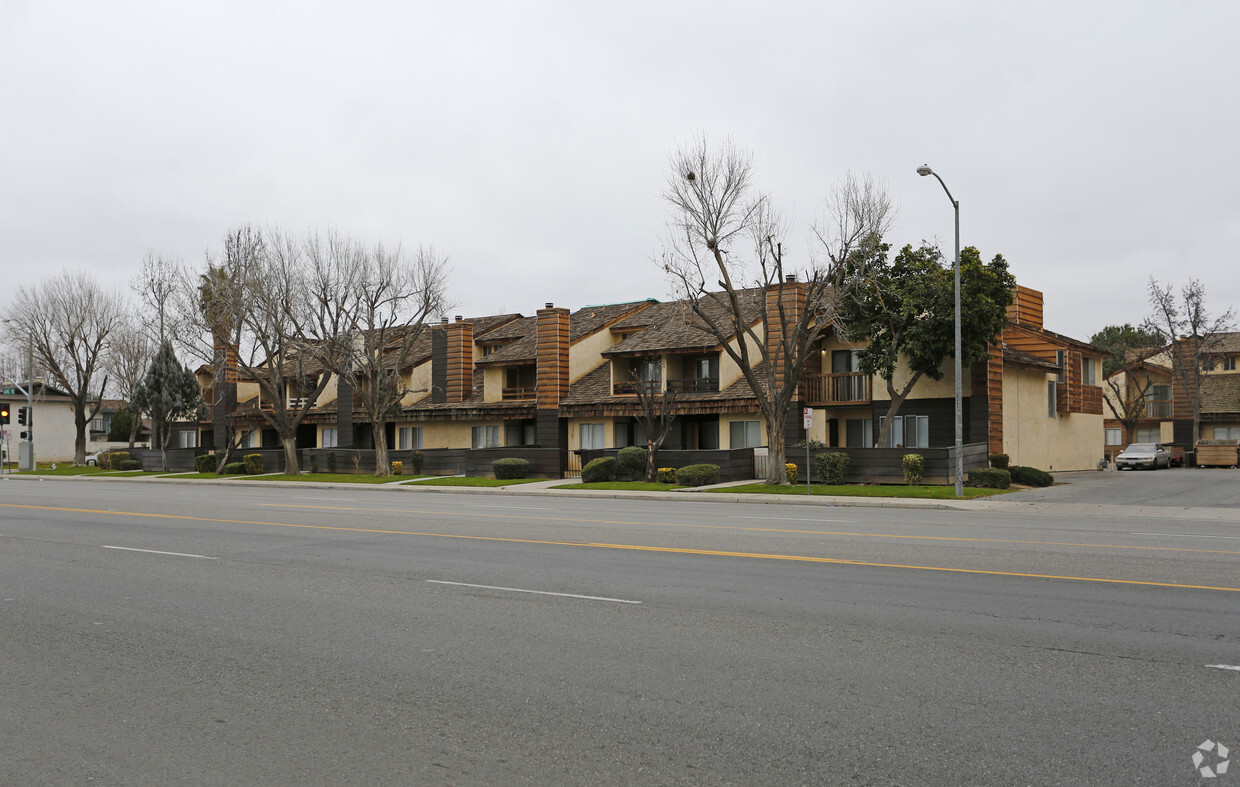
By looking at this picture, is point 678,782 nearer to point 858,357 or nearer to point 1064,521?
point 1064,521

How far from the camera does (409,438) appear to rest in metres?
48.2

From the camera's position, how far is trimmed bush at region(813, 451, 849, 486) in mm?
31688

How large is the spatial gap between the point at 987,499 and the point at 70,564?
21644mm

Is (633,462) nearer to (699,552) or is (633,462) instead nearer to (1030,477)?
(1030,477)

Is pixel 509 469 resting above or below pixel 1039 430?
below

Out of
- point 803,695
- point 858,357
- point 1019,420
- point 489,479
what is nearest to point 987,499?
point 858,357

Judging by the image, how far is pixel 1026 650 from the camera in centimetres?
730

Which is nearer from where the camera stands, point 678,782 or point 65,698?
point 678,782

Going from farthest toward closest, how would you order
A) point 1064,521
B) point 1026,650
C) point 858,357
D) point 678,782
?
point 858,357 < point 1064,521 < point 1026,650 < point 678,782

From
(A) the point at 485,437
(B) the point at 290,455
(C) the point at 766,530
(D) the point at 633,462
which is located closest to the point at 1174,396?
(D) the point at 633,462

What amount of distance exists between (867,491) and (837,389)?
9.30 m

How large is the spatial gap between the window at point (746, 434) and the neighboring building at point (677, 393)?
6 centimetres

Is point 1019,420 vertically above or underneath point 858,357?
underneath

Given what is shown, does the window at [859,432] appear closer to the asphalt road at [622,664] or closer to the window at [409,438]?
the window at [409,438]
